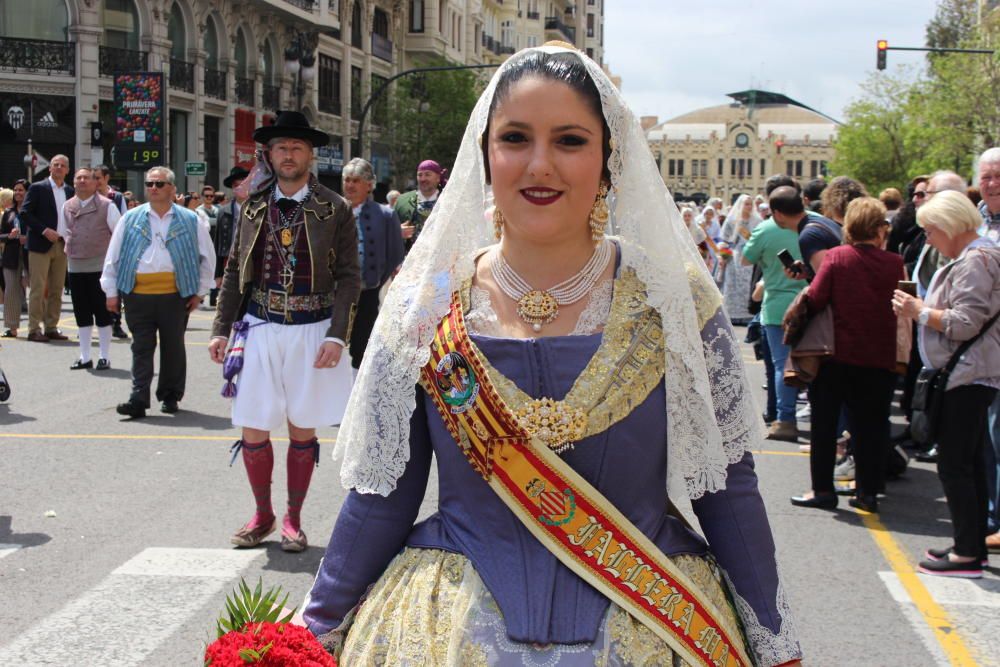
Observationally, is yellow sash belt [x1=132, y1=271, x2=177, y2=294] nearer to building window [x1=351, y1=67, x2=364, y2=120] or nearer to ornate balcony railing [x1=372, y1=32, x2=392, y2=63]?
building window [x1=351, y1=67, x2=364, y2=120]

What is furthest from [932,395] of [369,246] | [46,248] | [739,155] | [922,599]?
[739,155]

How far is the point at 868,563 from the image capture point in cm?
626

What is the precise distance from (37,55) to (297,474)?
29232mm

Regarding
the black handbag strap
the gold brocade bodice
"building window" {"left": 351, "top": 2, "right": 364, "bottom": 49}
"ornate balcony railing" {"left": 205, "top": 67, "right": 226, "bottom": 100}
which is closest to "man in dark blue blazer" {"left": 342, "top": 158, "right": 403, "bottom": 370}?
the black handbag strap

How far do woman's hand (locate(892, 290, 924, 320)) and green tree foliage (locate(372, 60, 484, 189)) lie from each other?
44019 mm

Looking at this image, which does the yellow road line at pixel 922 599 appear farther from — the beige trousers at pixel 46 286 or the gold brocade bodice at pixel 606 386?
the beige trousers at pixel 46 286

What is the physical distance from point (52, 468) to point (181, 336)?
2.56 meters

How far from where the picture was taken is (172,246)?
1018 centimetres

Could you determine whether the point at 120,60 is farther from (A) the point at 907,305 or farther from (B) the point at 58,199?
(A) the point at 907,305

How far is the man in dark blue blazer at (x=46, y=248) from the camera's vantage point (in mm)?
14664

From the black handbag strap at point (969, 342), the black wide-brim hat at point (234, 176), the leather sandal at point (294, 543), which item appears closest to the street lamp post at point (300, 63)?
the black wide-brim hat at point (234, 176)

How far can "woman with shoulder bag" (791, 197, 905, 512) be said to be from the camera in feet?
24.0

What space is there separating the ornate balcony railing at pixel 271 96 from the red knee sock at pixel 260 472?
38.1 m

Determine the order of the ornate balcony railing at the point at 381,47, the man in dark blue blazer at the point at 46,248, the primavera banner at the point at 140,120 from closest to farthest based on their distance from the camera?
the man in dark blue blazer at the point at 46,248, the primavera banner at the point at 140,120, the ornate balcony railing at the point at 381,47
